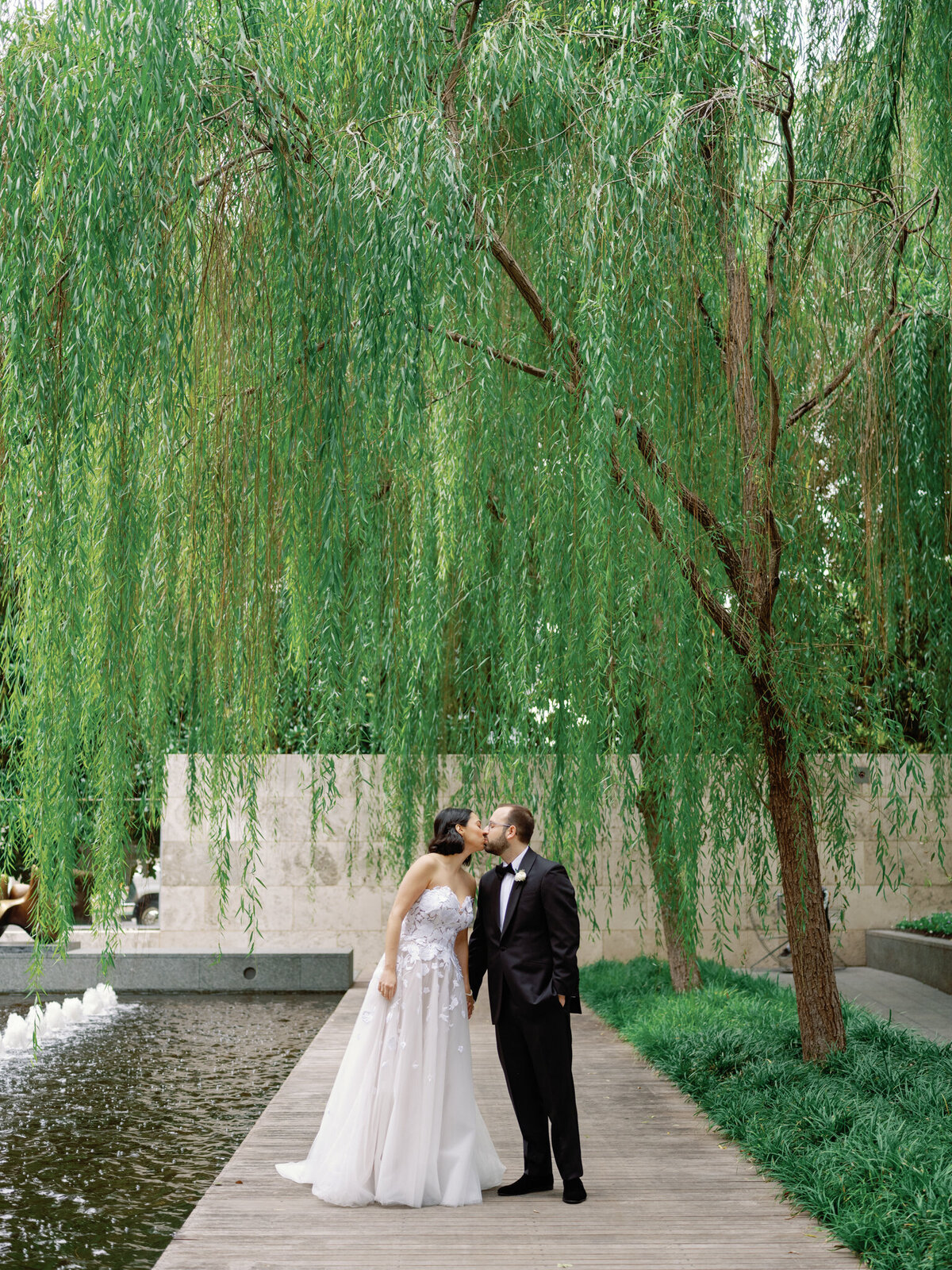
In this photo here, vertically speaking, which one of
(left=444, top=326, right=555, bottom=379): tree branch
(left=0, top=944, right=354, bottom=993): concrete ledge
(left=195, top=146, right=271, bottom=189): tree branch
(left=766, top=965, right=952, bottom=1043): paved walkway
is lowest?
(left=766, top=965, right=952, bottom=1043): paved walkway

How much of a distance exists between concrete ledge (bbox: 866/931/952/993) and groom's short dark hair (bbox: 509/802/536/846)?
8041 mm

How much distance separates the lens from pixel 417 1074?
449 cm

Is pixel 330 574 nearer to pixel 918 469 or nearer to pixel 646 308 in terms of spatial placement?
pixel 646 308

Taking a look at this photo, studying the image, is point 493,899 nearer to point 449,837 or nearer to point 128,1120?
point 449,837

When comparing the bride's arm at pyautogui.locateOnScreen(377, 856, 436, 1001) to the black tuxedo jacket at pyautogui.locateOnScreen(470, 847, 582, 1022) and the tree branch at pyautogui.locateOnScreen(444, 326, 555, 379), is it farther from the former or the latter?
the tree branch at pyautogui.locateOnScreen(444, 326, 555, 379)

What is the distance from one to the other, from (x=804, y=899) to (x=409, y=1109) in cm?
263

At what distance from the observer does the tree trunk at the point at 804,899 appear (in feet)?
19.8

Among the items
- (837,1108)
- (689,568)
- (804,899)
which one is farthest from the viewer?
(804,899)

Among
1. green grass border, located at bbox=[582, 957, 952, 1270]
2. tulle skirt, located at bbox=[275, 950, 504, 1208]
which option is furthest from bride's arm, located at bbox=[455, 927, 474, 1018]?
green grass border, located at bbox=[582, 957, 952, 1270]

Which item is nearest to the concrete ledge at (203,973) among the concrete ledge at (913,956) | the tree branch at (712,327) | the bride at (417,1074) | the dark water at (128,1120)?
the dark water at (128,1120)

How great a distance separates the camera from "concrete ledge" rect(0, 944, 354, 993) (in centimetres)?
1205

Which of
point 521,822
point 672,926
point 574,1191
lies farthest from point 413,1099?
point 672,926

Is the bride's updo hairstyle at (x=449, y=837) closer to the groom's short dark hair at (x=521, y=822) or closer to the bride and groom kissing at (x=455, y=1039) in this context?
the bride and groom kissing at (x=455, y=1039)

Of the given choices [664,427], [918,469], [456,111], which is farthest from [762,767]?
[456,111]
